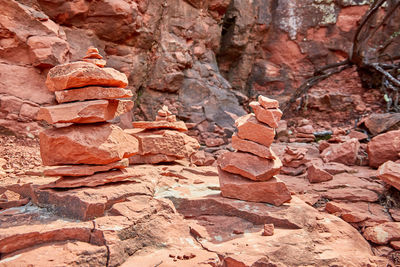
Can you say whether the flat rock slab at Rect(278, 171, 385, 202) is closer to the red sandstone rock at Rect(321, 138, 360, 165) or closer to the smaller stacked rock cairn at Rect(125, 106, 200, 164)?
the red sandstone rock at Rect(321, 138, 360, 165)

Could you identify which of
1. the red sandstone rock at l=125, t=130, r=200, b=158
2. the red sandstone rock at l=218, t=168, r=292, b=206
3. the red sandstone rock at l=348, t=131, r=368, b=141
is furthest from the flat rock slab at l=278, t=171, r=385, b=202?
the red sandstone rock at l=348, t=131, r=368, b=141

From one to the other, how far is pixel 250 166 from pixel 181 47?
6966 mm

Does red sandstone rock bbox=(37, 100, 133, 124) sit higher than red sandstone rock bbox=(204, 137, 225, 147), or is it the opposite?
red sandstone rock bbox=(37, 100, 133, 124)

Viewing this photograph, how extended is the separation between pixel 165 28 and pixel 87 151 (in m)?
7.29

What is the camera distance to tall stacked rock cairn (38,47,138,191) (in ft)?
10.6

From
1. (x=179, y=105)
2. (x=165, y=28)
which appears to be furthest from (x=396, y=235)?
(x=165, y=28)

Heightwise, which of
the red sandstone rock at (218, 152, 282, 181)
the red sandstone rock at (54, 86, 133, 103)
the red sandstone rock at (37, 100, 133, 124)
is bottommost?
the red sandstone rock at (218, 152, 282, 181)

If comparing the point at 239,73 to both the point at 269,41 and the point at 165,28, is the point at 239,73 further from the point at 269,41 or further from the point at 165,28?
the point at 165,28

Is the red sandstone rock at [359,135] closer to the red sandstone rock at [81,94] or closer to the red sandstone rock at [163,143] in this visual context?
the red sandstone rock at [163,143]

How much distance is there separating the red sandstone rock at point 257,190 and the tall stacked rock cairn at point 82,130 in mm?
1395

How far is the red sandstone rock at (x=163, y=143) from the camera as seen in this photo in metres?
5.34

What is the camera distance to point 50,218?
113 inches

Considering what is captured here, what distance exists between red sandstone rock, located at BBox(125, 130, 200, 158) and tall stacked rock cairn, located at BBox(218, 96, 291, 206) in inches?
72.2

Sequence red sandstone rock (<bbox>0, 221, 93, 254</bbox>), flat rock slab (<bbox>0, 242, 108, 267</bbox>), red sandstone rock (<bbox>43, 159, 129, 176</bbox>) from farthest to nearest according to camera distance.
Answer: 1. red sandstone rock (<bbox>43, 159, 129, 176</bbox>)
2. red sandstone rock (<bbox>0, 221, 93, 254</bbox>)
3. flat rock slab (<bbox>0, 242, 108, 267</bbox>)
